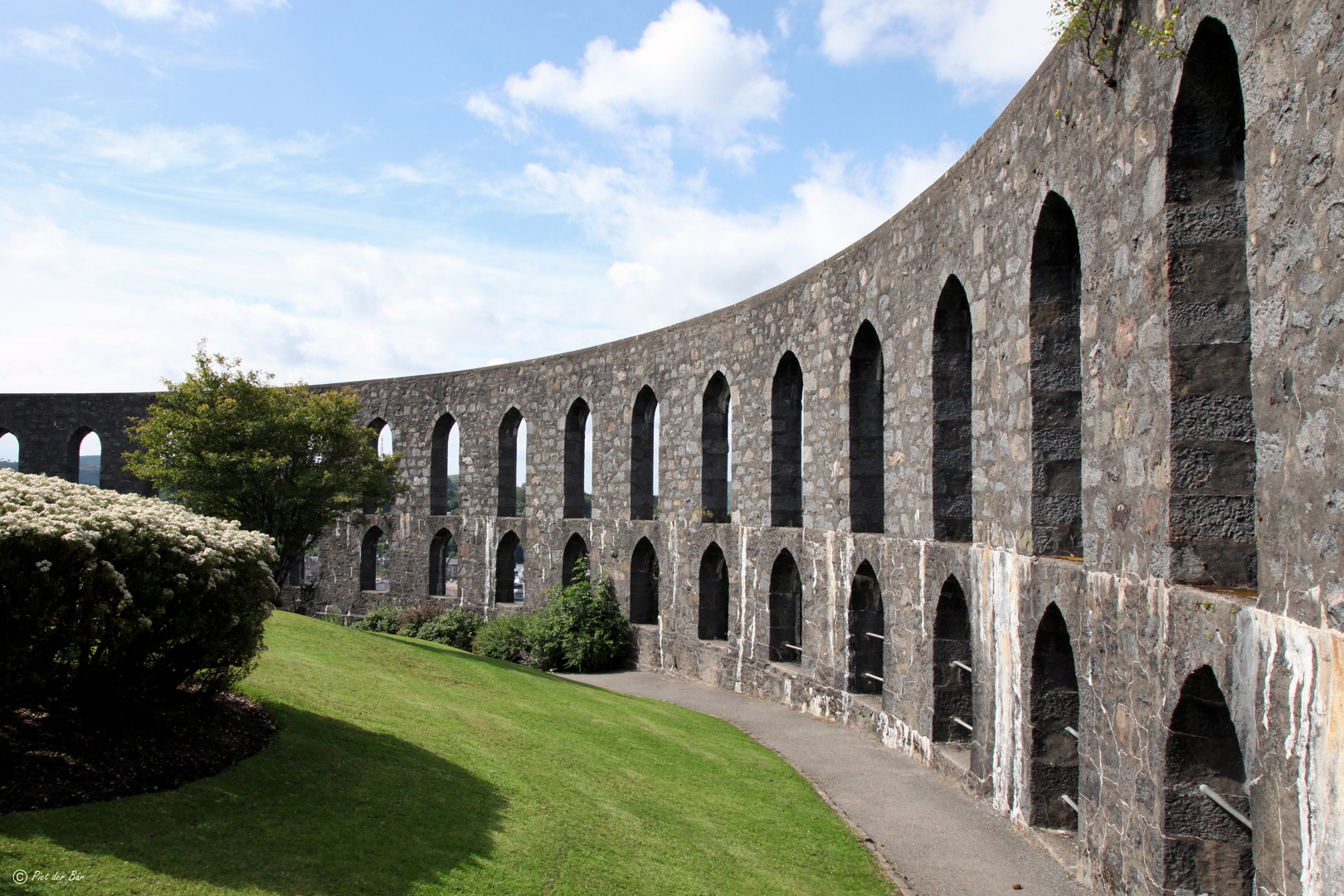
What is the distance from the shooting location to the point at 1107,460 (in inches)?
247

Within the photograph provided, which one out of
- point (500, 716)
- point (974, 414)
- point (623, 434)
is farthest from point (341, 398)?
point (974, 414)

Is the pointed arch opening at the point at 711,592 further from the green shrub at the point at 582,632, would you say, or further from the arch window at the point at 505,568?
the arch window at the point at 505,568

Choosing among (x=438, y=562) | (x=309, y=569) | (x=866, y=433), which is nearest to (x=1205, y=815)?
(x=866, y=433)

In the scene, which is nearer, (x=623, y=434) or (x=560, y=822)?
(x=560, y=822)

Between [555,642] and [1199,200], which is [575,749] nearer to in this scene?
[1199,200]

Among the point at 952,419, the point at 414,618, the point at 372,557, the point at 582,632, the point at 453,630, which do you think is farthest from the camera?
the point at 372,557

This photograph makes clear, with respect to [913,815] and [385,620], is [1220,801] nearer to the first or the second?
[913,815]

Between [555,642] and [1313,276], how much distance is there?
14.7 m

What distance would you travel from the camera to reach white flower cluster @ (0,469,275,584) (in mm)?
4809

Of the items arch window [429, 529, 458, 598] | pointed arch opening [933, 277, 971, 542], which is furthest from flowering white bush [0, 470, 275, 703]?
arch window [429, 529, 458, 598]

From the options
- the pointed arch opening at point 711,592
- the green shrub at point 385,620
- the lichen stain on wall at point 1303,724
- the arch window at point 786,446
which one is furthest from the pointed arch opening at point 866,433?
the green shrub at point 385,620

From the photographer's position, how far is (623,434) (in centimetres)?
1825

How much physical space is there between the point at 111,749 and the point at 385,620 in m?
16.6

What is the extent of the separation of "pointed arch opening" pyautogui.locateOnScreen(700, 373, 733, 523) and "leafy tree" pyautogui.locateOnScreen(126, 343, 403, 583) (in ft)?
18.0
